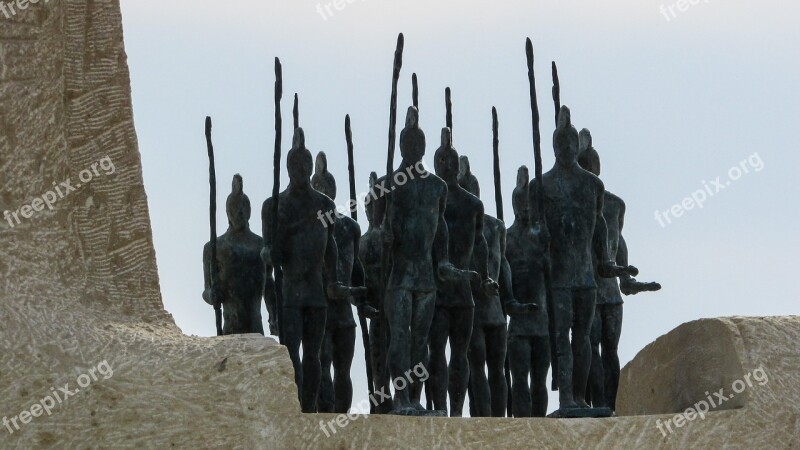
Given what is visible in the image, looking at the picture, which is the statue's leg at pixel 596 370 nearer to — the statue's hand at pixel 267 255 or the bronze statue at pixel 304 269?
the bronze statue at pixel 304 269

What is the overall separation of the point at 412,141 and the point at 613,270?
1.87 meters

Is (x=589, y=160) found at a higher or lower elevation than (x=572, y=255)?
higher

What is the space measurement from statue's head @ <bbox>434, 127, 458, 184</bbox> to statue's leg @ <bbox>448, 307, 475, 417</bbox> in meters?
0.97

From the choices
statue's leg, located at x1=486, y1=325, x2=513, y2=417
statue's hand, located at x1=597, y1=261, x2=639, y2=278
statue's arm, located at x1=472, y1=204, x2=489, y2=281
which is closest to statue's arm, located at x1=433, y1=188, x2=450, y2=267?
statue's arm, located at x1=472, y1=204, x2=489, y2=281

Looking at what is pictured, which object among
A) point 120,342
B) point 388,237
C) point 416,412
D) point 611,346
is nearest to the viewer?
point 120,342

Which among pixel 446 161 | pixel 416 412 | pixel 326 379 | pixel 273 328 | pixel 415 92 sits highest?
pixel 415 92

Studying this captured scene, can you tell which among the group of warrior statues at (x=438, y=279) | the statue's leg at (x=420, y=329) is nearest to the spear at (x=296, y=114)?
the group of warrior statues at (x=438, y=279)

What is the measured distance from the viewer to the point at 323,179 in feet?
54.0

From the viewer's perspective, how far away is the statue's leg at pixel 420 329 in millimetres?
13094

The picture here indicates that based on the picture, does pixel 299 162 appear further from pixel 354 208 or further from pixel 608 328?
pixel 608 328

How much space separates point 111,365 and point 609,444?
3.12 meters

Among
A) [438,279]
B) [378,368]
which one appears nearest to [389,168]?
[438,279]

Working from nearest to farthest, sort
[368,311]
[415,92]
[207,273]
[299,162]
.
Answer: [299,162] < [368,311] < [207,273] < [415,92]

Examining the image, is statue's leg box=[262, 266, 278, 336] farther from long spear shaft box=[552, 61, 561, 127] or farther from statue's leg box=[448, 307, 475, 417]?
long spear shaft box=[552, 61, 561, 127]
